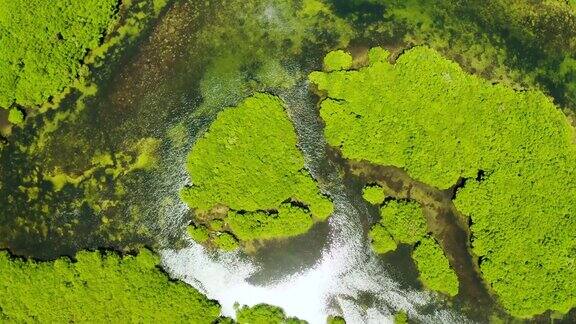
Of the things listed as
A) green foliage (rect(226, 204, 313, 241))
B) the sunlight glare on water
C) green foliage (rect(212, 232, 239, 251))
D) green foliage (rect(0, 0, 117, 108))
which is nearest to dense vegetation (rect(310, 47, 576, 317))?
the sunlight glare on water

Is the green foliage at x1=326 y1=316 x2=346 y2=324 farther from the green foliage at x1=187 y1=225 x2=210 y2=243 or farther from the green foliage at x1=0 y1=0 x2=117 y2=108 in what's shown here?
the green foliage at x1=0 y1=0 x2=117 y2=108

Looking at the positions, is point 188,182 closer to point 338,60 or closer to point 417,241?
point 338,60

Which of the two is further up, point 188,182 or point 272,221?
point 188,182

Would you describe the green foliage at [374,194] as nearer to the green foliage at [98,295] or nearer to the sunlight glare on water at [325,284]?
the sunlight glare on water at [325,284]

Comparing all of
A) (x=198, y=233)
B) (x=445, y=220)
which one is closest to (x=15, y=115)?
(x=198, y=233)

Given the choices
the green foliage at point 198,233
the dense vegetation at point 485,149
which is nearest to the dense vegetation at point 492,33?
the dense vegetation at point 485,149
